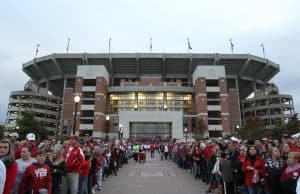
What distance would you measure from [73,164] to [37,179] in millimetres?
3008

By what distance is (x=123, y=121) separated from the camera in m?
85.2

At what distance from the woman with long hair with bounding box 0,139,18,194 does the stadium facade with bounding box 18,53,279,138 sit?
7587 centimetres

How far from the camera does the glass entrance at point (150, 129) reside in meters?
86.2

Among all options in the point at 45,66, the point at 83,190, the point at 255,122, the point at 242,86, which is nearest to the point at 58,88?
the point at 45,66

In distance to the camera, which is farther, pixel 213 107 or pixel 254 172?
pixel 213 107

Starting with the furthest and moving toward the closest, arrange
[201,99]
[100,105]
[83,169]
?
[100,105]
[201,99]
[83,169]

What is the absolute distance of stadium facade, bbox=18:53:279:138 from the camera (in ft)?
279

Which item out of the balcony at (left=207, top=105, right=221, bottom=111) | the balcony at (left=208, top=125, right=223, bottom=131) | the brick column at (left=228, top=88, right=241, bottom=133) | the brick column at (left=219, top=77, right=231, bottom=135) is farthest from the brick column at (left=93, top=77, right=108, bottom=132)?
the brick column at (left=228, top=88, right=241, bottom=133)

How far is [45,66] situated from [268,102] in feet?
219

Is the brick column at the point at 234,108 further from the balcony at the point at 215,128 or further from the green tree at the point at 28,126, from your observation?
the green tree at the point at 28,126

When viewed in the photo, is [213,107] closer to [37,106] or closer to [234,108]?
[234,108]

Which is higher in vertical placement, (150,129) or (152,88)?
(152,88)

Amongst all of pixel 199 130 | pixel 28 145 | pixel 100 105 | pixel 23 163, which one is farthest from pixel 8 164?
pixel 100 105

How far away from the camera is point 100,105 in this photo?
85.4m
